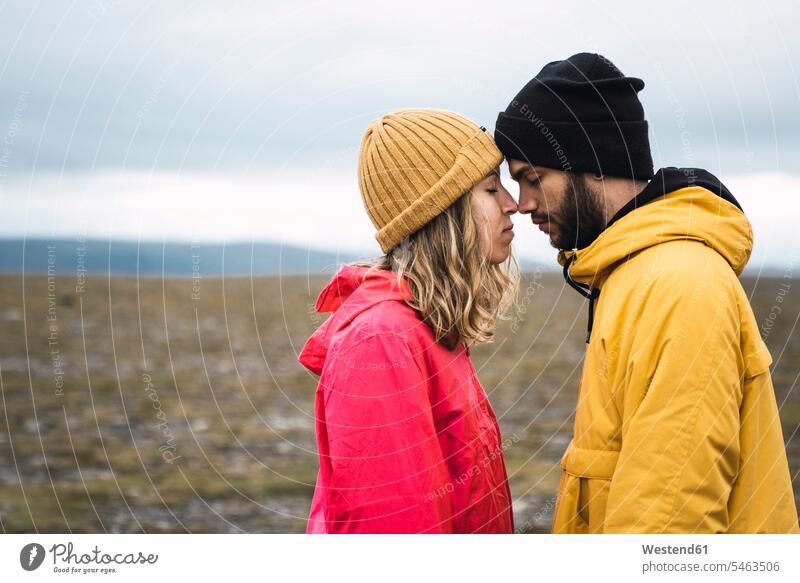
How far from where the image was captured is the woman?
3.17 m

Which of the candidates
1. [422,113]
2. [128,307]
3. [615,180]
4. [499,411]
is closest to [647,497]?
[615,180]

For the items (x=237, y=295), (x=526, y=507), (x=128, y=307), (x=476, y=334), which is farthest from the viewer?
(x=237, y=295)

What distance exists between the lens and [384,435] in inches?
124

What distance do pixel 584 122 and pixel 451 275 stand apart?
91 cm

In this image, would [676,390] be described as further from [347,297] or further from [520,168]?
[347,297]

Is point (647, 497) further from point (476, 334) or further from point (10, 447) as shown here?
point (10, 447)

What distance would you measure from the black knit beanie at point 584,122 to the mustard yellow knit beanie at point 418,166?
0.22 meters

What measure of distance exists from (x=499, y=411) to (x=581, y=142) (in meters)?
10.8

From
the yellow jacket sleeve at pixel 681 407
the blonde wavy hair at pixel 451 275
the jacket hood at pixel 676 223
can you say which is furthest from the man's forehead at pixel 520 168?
the yellow jacket sleeve at pixel 681 407

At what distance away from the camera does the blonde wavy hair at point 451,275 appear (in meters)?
3.46

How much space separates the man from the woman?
0.30 metres

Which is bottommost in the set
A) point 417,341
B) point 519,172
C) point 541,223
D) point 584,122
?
point 417,341

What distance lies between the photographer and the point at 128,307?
93.6 ft

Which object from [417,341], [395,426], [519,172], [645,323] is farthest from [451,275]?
[645,323]
